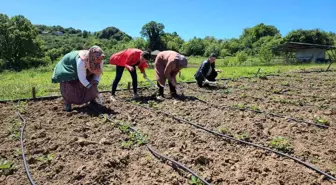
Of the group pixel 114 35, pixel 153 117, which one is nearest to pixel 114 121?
pixel 153 117

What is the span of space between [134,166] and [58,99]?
407 centimetres

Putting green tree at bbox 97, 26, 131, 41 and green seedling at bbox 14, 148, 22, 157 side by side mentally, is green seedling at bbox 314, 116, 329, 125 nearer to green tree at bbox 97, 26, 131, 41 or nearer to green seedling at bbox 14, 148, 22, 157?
green seedling at bbox 14, 148, 22, 157

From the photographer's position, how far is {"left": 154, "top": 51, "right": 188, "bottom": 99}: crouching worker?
20.9 feet

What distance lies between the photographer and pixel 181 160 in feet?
11.2

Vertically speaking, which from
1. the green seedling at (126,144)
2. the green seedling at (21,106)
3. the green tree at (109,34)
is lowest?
the green seedling at (126,144)

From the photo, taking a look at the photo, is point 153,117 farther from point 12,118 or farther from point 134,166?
point 12,118

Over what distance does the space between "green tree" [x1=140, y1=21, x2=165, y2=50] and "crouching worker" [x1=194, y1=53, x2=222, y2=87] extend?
189ft

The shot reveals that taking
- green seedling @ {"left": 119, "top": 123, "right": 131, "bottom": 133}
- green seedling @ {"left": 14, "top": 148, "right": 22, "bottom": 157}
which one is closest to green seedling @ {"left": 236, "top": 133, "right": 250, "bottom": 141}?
green seedling @ {"left": 119, "top": 123, "right": 131, "bottom": 133}

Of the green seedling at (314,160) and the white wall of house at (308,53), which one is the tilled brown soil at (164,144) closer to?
the green seedling at (314,160)

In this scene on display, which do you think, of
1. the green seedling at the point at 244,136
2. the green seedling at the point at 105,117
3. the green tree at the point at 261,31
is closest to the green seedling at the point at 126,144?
the green seedling at the point at 105,117

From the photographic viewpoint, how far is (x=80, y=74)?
4957 millimetres

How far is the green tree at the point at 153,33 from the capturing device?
65.8m

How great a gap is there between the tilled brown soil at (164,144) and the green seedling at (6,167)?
0.03 m

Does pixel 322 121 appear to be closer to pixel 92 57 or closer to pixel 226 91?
pixel 226 91
